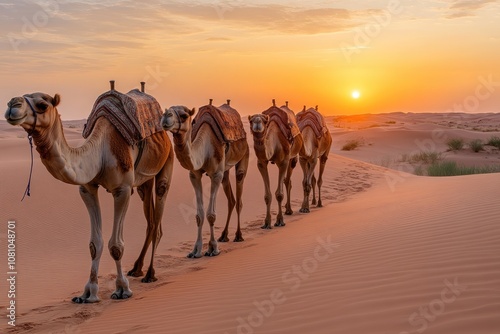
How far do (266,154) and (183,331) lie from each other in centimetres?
715

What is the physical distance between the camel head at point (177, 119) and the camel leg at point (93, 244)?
4.04 ft

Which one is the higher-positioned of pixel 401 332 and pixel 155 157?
pixel 155 157

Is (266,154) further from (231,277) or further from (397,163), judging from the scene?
(397,163)

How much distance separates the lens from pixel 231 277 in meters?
7.45

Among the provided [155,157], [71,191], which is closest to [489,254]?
[155,157]

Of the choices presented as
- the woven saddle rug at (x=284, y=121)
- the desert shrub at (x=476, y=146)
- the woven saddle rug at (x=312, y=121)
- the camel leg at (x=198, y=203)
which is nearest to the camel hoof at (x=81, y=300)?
the camel leg at (x=198, y=203)

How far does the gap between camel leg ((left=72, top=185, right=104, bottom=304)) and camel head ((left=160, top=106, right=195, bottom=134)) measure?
123cm

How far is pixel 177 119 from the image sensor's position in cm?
A: 747

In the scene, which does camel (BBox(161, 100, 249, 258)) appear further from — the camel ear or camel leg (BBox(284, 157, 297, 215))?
camel leg (BBox(284, 157, 297, 215))

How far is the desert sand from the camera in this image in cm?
464

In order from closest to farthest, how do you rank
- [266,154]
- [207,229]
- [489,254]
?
[489,254] < [266,154] < [207,229]

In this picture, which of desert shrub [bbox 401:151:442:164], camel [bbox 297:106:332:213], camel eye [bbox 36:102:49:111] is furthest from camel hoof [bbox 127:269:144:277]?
desert shrub [bbox 401:151:442:164]

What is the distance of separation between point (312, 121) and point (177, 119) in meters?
8.99

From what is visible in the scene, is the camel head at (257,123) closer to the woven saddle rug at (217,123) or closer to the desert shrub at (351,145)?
the woven saddle rug at (217,123)
